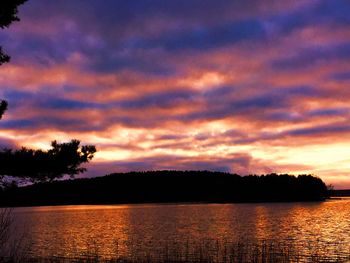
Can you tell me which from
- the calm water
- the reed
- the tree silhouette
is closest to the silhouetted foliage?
the tree silhouette

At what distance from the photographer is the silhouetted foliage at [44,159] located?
14727 mm

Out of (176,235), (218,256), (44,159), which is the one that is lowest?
(176,235)

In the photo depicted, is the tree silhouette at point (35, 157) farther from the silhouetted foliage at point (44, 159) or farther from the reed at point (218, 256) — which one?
the reed at point (218, 256)

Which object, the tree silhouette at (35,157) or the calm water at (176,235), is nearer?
the tree silhouette at (35,157)

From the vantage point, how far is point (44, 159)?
48.6 ft

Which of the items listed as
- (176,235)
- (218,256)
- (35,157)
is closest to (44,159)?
(35,157)

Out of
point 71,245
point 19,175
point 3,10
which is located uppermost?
point 3,10

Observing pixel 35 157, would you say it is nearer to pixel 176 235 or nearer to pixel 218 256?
pixel 218 256

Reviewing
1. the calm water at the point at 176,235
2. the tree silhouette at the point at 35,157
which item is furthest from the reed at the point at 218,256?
the tree silhouette at the point at 35,157

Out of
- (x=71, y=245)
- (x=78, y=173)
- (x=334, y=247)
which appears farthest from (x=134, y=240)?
(x=78, y=173)

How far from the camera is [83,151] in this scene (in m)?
14.9

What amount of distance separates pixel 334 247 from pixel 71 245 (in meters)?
33.8

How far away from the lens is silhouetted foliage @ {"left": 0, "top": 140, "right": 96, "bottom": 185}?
14.7 meters

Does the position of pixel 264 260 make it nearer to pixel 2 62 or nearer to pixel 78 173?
pixel 78 173
